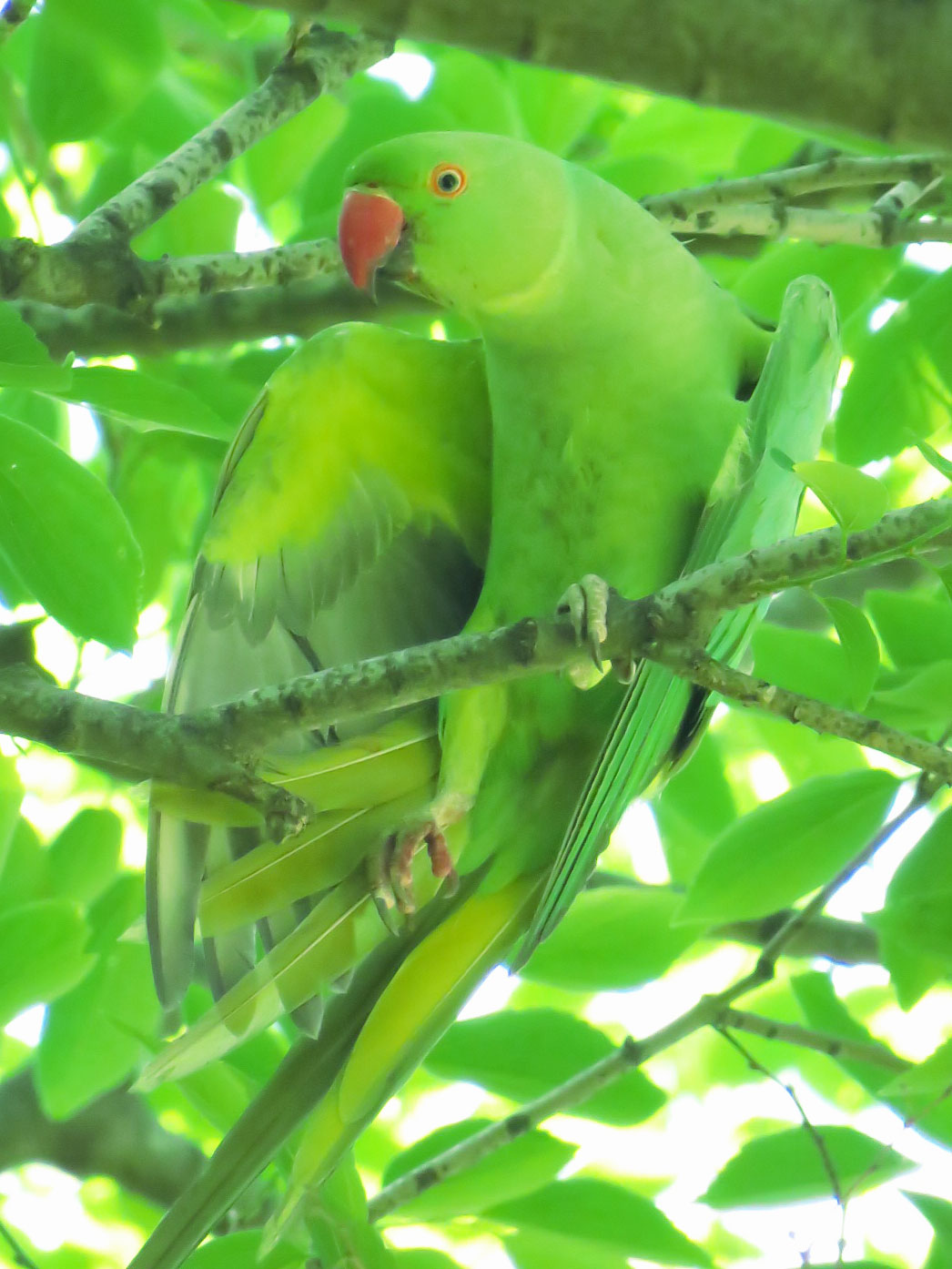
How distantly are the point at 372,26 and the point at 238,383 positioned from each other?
4.34ft

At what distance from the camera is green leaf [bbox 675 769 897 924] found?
1.61m

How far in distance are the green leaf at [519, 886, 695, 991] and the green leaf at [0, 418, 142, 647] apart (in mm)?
840

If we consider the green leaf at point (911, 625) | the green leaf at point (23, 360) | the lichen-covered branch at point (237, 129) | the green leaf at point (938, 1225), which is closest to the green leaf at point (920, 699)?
the green leaf at point (911, 625)

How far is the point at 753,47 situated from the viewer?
1.03 metres

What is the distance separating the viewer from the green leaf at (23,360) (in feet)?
3.93

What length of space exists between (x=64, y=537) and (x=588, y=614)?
55 cm

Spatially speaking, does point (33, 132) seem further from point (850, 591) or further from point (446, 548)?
point (850, 591)

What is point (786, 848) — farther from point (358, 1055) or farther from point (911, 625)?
point (358, 1055)

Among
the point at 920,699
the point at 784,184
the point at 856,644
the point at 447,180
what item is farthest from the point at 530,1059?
the point at 784,184

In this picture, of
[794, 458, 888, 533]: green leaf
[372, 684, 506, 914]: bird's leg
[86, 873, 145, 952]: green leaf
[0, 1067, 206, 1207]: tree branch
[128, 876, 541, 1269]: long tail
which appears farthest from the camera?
[0, 1067, 206, 1207]: tree branch

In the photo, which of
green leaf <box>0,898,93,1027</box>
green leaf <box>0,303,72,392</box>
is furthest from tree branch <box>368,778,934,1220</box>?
green leaf <box>0,303,72,392</box>

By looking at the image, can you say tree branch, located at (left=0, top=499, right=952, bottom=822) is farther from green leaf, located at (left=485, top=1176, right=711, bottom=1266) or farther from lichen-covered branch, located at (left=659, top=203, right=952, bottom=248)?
lichen-covered branch, located at (left=659, top=203, right=952, bottom=248)

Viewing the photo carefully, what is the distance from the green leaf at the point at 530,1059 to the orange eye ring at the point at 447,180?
1.16m

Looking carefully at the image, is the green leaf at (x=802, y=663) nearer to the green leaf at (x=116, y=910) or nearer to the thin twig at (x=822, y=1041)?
the thin twig at (x=822, y=1041)
